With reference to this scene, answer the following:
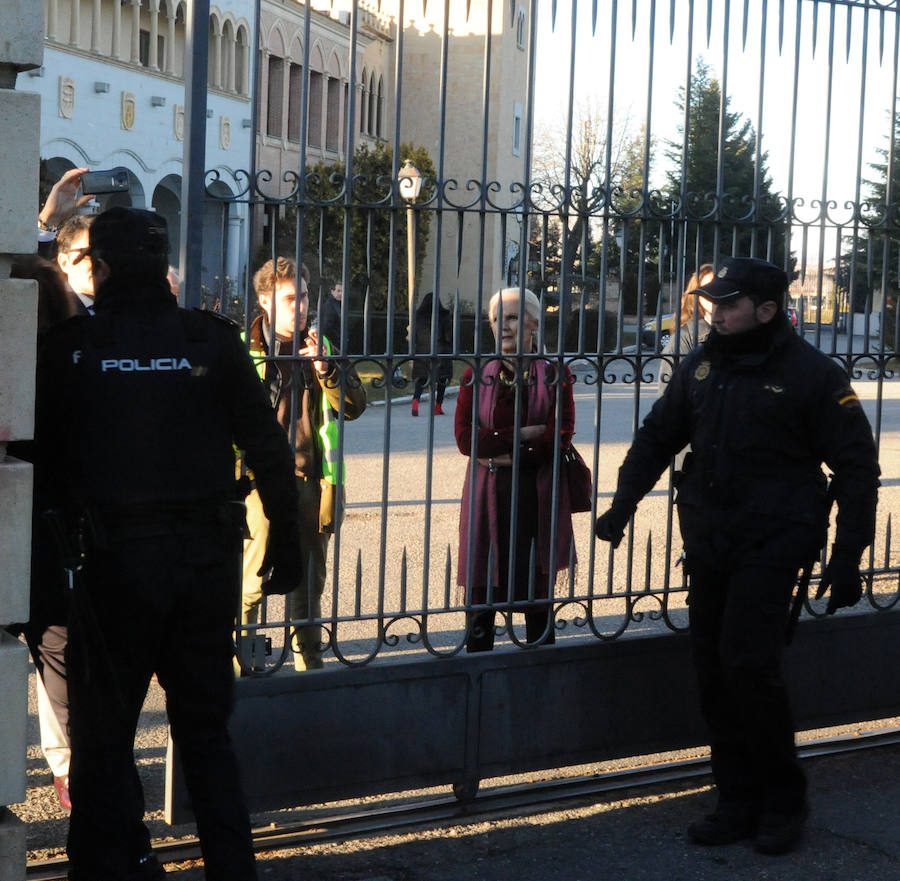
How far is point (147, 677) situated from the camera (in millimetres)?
4086

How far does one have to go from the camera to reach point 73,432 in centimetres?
394

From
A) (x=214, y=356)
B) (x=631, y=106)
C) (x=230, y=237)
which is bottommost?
(x=214, y=356)

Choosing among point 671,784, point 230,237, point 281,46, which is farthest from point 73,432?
point 671,784

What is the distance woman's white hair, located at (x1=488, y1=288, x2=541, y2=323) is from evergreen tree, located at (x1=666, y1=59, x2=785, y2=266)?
0.72 meters

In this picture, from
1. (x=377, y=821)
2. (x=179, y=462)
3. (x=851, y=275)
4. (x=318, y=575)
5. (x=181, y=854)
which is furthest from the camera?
(x=851, y=275)

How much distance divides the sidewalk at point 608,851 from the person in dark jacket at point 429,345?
1.58 meters

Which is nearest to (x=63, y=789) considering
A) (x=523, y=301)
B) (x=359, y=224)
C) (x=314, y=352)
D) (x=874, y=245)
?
(x=314, y=352)

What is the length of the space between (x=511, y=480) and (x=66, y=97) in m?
28.9

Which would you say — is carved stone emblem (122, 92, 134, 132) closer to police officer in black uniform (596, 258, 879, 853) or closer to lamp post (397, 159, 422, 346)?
lamp post (397, 159, 422, 346)

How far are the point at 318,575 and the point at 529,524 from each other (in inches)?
34.0

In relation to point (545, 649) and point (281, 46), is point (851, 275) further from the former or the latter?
point (281, 46)

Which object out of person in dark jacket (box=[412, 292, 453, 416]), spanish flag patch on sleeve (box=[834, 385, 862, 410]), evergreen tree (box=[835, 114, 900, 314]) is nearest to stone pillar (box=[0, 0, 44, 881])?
person in dark jacket (box=[412, 292, 453, 416])


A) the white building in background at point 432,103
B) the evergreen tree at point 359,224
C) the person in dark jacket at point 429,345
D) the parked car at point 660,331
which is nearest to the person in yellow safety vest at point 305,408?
the evergreen tree at point 359,224

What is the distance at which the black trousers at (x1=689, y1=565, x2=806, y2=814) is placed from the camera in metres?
4.83
